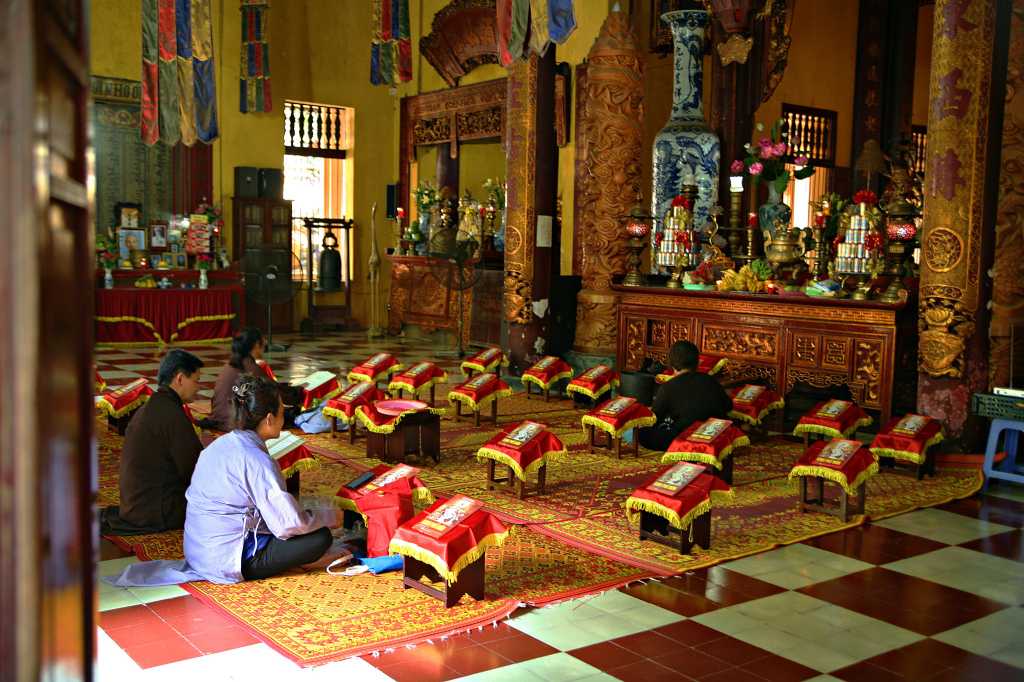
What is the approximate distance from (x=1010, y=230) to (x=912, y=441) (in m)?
1.64

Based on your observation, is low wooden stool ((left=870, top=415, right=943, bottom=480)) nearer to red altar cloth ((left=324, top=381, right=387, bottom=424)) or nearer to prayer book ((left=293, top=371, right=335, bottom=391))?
red altar cloth ((left=324, top=381, right=387, bottom=424))

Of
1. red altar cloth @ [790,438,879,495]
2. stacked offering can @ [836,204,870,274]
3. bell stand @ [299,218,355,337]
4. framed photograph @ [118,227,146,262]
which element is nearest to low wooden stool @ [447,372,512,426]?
stacked offering can @ [836,204,870,274]

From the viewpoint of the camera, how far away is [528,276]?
33.3 feet

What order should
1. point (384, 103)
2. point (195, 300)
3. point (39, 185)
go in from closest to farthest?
point (39, 185)
point (195, 300)
point (384, 103)

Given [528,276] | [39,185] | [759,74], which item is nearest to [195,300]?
[528,276]

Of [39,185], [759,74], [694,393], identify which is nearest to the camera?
[39,185]

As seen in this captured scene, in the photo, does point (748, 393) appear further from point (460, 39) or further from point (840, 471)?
point (460, 39)

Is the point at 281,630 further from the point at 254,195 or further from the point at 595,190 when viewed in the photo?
the point at 254,195

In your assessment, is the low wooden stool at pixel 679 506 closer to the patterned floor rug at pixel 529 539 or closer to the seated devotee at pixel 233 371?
the patterned floor rug at pixel 529 539

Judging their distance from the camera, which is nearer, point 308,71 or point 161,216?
point 161,216

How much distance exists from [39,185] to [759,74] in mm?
11201

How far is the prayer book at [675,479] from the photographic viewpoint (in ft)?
16.0

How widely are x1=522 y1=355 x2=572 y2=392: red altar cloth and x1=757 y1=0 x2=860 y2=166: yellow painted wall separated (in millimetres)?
5033

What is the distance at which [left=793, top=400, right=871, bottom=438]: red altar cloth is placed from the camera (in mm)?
6805
